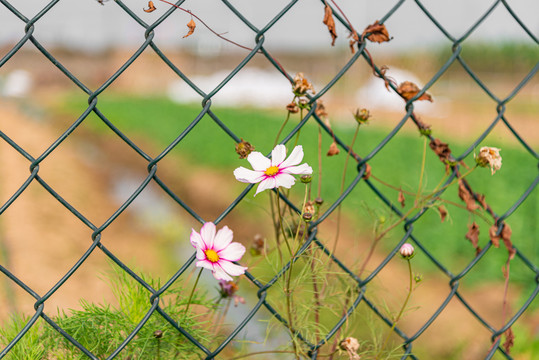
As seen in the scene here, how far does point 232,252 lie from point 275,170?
138 mm

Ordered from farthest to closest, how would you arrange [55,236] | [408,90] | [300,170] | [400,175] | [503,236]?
1. [400,175]
2. [55,236]
3. [503,236]
4. [408,90]
5. [300,170]

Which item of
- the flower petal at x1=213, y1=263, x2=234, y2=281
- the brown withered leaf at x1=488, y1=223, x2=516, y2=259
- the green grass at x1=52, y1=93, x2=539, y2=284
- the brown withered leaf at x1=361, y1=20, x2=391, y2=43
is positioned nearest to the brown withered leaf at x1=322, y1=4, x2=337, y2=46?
the brown withered leaf at x1=361, y1=20, x2=391, y2=43

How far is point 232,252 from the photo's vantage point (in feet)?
2.63

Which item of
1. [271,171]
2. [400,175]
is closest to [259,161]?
[271,171]

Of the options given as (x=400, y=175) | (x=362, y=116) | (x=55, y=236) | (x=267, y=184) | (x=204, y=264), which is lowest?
(x=204, y=264)

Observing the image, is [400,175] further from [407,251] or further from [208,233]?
[208,233]

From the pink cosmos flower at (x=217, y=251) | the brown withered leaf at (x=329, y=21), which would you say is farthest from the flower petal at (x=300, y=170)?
the brown withered leaf at (x=329, y=21)

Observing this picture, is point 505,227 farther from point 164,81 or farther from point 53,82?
point 164,81

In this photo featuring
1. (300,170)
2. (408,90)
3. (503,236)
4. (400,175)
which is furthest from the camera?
(400,175)

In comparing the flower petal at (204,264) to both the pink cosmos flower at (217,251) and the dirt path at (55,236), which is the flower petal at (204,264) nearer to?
the pink cosmos flower at (217,251)

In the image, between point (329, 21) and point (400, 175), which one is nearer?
point (329, 21)

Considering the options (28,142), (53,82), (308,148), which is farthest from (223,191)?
(53,82)

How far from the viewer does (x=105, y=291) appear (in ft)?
10.6

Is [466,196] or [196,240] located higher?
[466,196]
